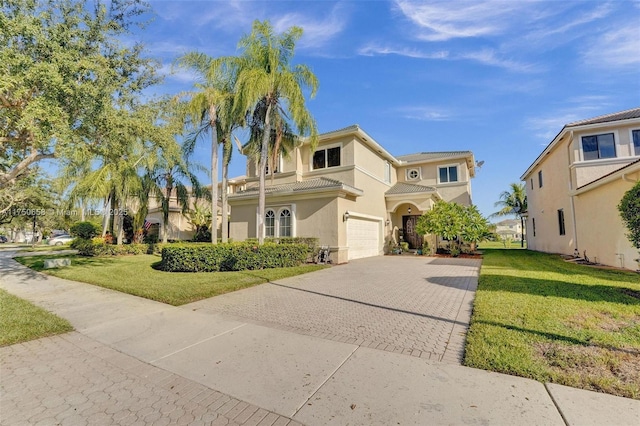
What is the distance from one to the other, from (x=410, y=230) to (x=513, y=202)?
856 inches

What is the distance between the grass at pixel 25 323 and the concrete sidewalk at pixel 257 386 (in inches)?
13.2

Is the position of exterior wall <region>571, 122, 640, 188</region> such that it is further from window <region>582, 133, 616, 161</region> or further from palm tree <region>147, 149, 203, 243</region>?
palm tree <region>147, 149, 203, 243</region>

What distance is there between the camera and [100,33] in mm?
8906

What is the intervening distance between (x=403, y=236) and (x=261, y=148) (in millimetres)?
13310

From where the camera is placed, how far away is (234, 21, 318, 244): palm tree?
12430 mm

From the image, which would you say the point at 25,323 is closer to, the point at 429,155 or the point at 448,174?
the point at 448,174

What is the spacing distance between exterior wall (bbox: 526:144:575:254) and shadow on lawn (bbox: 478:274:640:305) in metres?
9.13

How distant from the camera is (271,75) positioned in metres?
12.8

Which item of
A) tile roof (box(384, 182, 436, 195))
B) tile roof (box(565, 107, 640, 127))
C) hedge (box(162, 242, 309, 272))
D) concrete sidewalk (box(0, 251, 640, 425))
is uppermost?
tile roof (box(565, 107, 640, 127))

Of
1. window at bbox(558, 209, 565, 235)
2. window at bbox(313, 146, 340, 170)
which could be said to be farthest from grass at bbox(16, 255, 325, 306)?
window at bbox(558, 209, 565, 235)

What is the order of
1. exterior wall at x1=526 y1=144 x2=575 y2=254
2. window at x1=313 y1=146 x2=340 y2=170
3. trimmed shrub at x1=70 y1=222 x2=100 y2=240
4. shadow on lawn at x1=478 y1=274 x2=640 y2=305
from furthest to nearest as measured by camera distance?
trimmed shrub at x1=70 y1=222 x2=100 y2=240
window at x1=313 y1=146 x2=340 y2=170
exterior wall at x1=526 y1=144 x2=575 y2=254
shadow on lawn at x1=478 y1=274 x2=640 y2=305

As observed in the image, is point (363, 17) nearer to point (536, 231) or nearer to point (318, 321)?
point (318, 321)

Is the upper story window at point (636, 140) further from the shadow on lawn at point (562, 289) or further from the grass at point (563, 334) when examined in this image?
the shadow on lawn at point (562, 289)

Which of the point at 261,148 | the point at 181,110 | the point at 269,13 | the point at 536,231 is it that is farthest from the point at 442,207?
the point at 181,110
